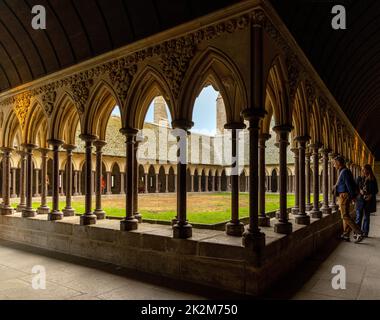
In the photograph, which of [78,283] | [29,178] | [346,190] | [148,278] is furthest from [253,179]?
[29,178]

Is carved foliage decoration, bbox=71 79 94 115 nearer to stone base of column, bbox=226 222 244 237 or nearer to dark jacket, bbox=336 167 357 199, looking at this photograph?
stone base of column, bbox=226 222 244 237

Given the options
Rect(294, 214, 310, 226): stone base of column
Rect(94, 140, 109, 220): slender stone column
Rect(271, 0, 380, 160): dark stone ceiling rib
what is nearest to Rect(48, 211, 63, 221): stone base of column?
Rect(94, 140, 109, 220): slender stone column

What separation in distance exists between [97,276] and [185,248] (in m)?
1.25

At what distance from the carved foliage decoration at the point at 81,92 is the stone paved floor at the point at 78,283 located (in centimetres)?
266

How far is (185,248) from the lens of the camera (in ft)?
13.1

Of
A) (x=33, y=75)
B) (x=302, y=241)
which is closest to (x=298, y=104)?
(x=302, y=241)

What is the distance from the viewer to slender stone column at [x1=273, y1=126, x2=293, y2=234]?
4.38 metres

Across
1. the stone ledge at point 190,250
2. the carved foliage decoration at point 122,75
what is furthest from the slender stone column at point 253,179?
the carved foliage decoration at point 122,75

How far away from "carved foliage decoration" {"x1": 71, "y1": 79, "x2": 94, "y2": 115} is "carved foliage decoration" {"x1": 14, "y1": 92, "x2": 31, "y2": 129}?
1729 mm

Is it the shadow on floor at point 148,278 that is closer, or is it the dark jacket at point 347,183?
the shadow on floor at point 148,278

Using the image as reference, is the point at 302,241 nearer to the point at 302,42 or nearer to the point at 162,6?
the point at 302,42

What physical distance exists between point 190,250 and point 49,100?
14.3 ft

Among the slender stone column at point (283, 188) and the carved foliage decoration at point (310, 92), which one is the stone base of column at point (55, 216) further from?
the carved foliage decoration at point (310, 92)

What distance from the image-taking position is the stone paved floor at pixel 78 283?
3414mm
